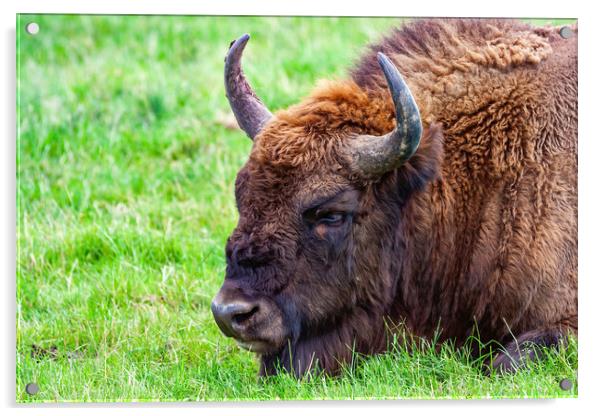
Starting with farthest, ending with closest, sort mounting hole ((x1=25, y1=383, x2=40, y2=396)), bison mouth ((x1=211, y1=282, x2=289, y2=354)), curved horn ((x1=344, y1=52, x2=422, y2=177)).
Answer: mounting hole ((x1=25, y1=383, x2=40, y2=396)), bison mouth ((x1=211, y1=282, x2=289, y2=354)), curved horn ((x1=344, y1=52, x2=422, y2=177))

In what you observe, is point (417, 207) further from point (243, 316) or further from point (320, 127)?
point (243, 316)

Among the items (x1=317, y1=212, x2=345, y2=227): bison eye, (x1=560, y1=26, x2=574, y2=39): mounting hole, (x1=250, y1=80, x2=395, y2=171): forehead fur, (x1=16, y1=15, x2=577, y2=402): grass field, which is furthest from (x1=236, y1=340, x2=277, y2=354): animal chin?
(x1=560, y1=26, x2=574, y2=39): mounting hole

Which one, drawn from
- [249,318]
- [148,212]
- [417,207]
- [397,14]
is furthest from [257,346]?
[148,212]

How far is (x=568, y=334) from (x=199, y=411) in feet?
4.38

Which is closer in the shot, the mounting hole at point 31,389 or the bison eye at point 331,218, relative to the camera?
the bison eye at point 331,218

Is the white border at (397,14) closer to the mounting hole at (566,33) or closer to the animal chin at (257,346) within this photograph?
the mounting hole at (566,33)

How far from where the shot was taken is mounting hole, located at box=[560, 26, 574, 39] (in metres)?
4.29

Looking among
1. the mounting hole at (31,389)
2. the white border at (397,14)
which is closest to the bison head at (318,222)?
the white border at (397,14)

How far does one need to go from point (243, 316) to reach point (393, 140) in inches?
29.7

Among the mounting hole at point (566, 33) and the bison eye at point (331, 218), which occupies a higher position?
the mounting hole at point (566, 33)

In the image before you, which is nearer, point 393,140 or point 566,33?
→ point 393,140

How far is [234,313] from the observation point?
3.70 meters

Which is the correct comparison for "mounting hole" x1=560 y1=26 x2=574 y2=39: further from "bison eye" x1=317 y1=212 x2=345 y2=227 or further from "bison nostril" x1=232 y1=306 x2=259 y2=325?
"bison nostril" x1=232 y1=306 x2=259 y2=325

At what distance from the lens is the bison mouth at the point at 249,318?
3.71 m
